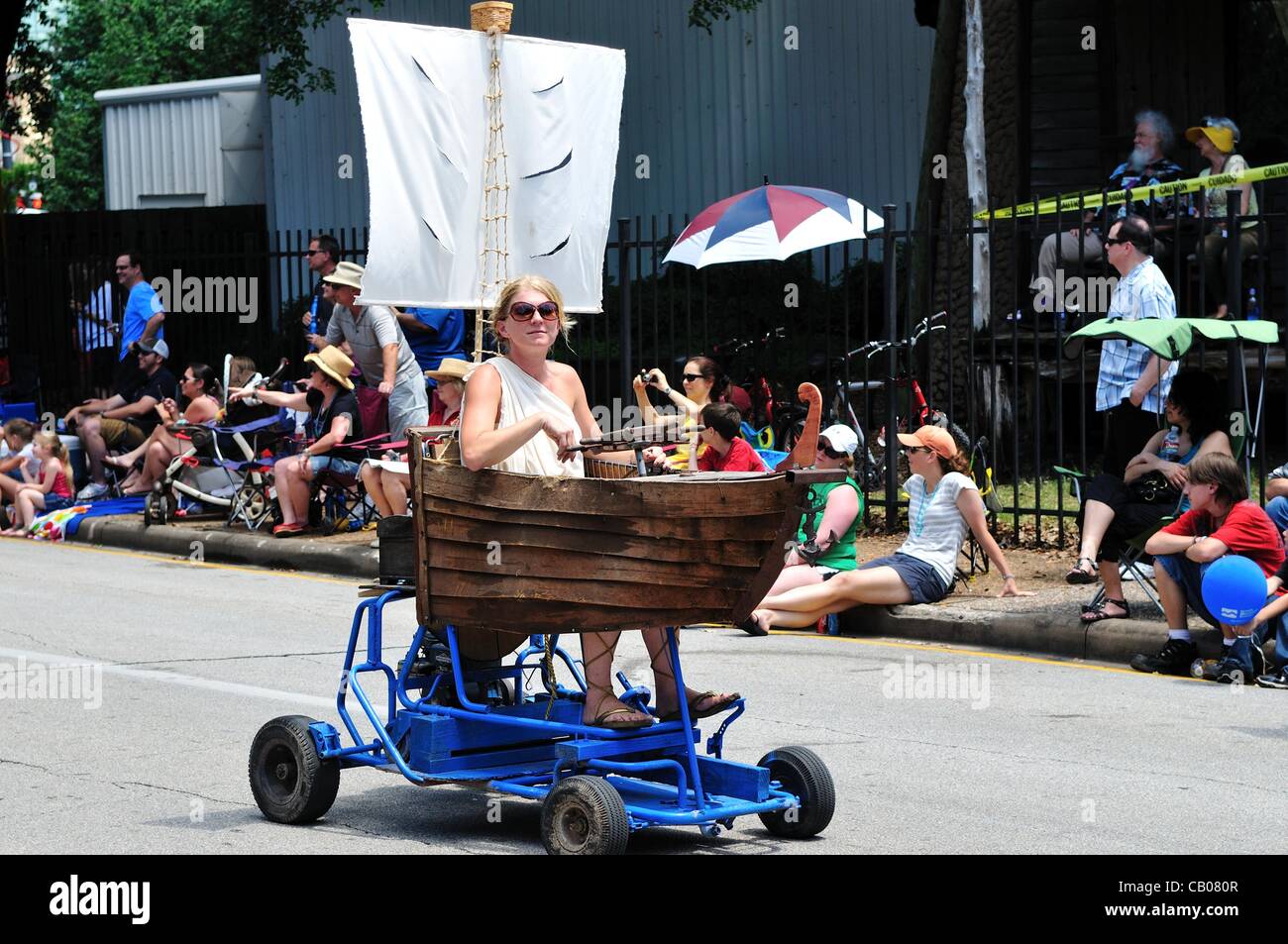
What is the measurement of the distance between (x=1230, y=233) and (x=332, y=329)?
22.6ft

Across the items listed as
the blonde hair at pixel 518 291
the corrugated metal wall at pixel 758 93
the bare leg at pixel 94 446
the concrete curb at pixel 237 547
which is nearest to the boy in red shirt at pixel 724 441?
the concrete curb at pixel 237 547

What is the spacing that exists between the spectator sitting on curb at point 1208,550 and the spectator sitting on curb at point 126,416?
11.4 meters

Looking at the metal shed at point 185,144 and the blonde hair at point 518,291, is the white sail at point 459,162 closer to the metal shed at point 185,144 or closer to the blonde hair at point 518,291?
the blonde hair at point 518,291

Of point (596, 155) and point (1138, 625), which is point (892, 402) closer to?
point (596, 155)

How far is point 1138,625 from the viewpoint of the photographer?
1060 cm

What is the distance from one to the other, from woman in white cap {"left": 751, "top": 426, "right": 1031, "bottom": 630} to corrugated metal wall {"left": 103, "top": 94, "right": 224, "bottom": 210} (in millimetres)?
22347

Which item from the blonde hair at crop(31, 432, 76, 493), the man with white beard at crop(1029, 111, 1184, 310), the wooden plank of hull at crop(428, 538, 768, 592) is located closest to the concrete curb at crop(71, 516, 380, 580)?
the blonde hair at crop(31, 432, 76, 493)

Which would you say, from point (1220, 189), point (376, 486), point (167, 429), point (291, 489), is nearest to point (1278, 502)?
point (1220, 189)

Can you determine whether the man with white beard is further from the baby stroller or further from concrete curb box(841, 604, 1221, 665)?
the baby stroller

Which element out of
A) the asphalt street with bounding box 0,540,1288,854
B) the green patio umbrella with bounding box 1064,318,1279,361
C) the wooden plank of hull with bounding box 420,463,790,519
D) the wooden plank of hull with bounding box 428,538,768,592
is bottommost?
the asphalt street with bounding box 0,540,1288,854

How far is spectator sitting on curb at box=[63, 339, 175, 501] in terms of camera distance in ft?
61.1

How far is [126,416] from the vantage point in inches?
736

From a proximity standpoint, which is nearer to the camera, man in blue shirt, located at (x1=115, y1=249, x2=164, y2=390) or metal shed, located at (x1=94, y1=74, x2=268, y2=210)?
man in blue shirt, located at (x1=115, y1=249, x2=164, y2=390)

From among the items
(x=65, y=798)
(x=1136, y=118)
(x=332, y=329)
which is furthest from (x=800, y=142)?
(x=65, y=798)
